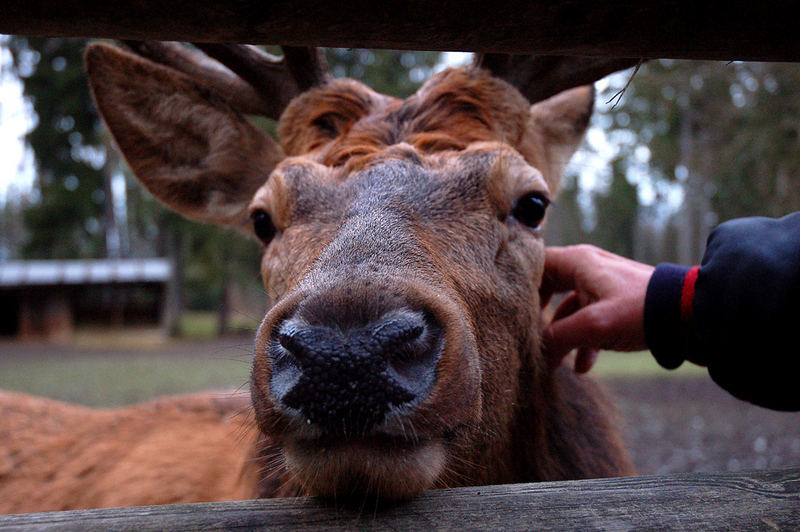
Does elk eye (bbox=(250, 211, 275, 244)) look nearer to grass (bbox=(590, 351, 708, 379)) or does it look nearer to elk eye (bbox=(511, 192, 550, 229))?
elk eye (bbox=(511, 192, 550, 229))

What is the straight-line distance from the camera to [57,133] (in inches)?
1117

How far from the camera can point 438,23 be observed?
1.15 m

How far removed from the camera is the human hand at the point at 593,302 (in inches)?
91.4

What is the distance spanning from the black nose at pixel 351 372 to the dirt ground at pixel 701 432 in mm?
5394

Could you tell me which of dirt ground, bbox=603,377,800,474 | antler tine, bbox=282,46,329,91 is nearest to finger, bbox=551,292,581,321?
antler tine, bbox=282,46,329,91

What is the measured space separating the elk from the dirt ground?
14.3 feet

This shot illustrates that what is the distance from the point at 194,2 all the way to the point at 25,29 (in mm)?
350

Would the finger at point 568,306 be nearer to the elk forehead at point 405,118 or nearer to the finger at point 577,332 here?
the finger at point 577,332

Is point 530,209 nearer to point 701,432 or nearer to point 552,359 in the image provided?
point 552,359

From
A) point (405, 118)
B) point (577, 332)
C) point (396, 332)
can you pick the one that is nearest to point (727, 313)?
point (577, 332)

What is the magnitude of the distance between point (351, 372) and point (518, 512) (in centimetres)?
51

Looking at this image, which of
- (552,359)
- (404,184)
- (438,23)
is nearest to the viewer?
(438,23)

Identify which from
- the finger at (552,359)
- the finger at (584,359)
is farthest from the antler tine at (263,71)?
the finger at (584,359)

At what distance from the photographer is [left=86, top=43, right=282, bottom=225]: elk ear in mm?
3438
